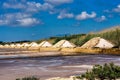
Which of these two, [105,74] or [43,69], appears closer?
[105,74]

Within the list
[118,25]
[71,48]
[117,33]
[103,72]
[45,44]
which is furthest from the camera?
[118,25]

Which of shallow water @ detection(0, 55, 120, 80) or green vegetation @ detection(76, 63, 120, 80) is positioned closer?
green vegetation @ detection(76, 63, 120, 80)

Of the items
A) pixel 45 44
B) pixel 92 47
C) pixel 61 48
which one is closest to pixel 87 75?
pixel 92 47

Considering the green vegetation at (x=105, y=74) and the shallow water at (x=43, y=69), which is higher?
the green vegetation at (x=105, y=74)

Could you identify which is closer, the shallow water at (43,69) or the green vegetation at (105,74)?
the green vegetation at (105,74)

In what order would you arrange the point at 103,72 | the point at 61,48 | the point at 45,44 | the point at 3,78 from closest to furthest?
the point at 103,72 < the point at 3,78 < the point at 61,48 < the point at 45,44

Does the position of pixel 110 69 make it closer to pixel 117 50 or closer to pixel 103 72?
pixel 103 72

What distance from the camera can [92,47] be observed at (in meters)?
68.2

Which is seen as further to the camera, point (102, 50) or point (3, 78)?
point (102, 50)

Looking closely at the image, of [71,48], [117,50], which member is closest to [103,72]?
[117,50]

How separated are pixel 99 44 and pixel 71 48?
17.2m

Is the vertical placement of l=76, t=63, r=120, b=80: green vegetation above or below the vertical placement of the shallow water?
above

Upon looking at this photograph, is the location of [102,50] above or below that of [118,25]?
below

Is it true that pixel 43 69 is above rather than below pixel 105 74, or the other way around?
below
